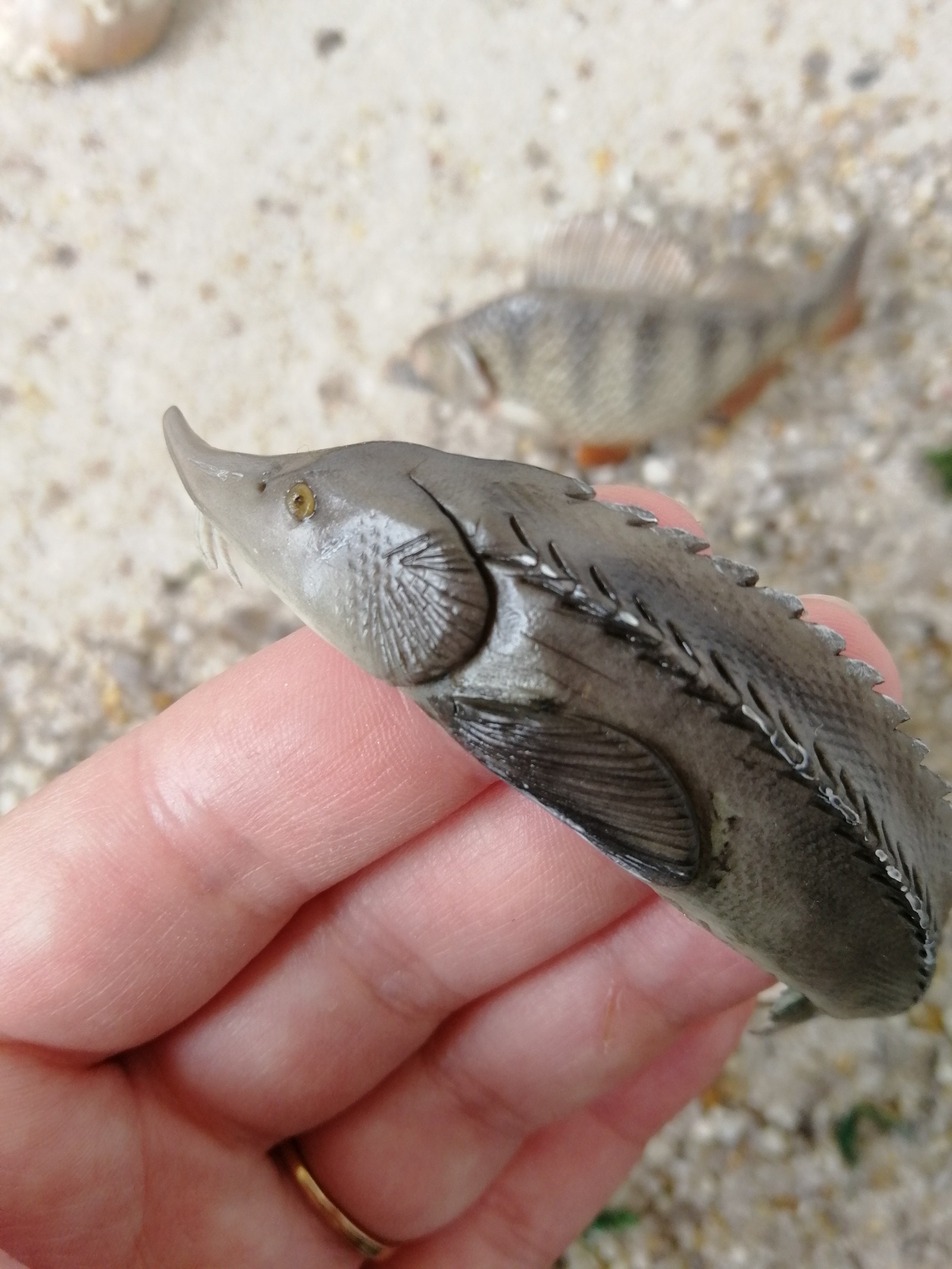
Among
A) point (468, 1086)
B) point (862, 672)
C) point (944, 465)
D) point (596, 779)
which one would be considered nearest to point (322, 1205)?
point (468, 1086)

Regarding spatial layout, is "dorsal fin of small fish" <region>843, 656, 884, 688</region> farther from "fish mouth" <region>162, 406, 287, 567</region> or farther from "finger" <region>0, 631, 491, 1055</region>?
"fish mouth" <region>162, 406, 287, 567</region>

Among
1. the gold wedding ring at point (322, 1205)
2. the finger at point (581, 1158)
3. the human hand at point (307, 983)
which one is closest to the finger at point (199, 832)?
the human hand at point (307, 983)

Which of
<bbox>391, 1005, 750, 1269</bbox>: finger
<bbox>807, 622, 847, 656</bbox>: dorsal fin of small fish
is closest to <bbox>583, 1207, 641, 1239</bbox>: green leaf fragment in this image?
<bbox>391, 1005, 750, 1269</bbox>: finger

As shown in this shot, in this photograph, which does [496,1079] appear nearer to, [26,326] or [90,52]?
[26,326]

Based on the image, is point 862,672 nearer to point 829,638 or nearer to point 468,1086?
point 829,638

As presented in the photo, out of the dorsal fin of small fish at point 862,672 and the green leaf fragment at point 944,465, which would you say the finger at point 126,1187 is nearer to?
the dorsal fin of small fish at point 862,672
